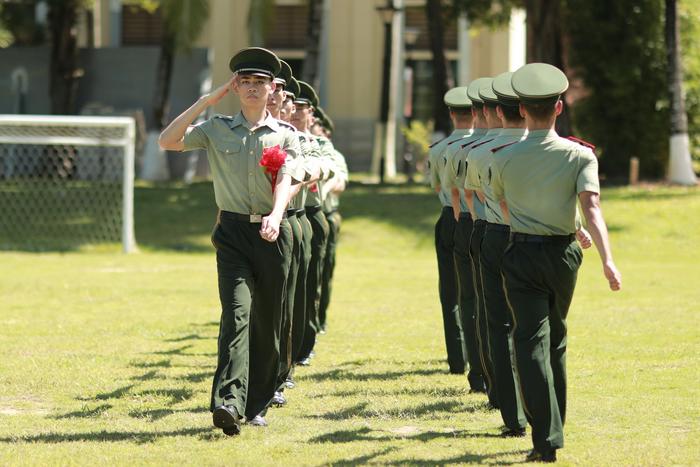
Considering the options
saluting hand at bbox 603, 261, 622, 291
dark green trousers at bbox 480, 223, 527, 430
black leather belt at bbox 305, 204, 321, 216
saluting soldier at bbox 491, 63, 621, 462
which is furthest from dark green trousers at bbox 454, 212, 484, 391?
saluting hand at bbox 603, 261, 622, 291

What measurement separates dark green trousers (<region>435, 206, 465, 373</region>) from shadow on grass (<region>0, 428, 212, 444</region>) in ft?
9.46

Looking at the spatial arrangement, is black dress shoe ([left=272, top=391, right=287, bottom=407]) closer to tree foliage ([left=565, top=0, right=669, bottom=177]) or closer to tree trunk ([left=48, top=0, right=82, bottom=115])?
tree foliage ([left=565, top=0, right=669, bottom=177])

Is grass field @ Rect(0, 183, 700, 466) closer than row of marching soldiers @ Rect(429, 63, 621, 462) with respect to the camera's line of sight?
No

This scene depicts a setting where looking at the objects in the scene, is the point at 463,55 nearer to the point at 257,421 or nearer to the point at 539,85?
the point at 257,421

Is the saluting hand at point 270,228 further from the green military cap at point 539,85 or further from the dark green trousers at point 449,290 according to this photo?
the dark green trousers at point 449,290

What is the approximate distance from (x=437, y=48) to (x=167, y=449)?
25.3 meters

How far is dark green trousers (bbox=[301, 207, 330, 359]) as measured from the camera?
11.8m

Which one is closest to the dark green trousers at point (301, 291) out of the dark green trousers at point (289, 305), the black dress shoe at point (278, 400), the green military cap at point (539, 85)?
Result: the dark green trousers at point (289, 305)

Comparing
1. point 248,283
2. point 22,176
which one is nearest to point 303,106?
point 248,283

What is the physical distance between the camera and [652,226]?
2512 cm

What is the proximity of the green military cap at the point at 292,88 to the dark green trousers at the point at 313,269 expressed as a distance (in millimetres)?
1250

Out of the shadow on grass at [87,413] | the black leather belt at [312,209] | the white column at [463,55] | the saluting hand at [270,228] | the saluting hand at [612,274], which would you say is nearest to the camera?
the saluting hand at [612,274]

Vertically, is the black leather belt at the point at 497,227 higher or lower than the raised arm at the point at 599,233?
lower

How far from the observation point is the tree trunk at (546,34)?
29.6m
